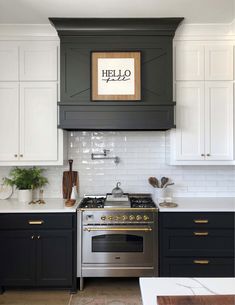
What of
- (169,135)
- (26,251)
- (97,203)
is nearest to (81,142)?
(97,203)

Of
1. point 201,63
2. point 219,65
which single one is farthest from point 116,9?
point 219,65

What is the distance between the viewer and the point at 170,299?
3.21ft

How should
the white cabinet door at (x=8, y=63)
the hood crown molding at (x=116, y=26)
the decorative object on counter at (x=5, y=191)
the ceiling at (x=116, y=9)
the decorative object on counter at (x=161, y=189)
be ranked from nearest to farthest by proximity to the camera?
the ceiling at (x=116, y=9) → the hood crown molding at (x=116, y=26) → the white cabinet door at (x=8, y=63) → the decorative object on counter at (x=161, y=189) → the decorative object on counter at (x=5, y=191)

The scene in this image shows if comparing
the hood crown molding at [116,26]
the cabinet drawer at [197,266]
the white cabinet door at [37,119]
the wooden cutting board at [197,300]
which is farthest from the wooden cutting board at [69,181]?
the wooden cutting board at [197,300]

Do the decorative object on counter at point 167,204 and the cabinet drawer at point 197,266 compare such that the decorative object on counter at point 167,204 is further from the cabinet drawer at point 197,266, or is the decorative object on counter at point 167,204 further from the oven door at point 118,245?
the cabinet drawer at point 197,266

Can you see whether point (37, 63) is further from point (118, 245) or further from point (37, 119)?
point (118, 245)

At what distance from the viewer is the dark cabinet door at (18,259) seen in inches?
98.7

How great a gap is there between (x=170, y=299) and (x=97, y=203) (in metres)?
1.82

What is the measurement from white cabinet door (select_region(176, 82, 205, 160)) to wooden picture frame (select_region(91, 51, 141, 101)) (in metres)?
0.50

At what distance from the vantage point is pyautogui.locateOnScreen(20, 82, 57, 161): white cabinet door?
2.76 meters

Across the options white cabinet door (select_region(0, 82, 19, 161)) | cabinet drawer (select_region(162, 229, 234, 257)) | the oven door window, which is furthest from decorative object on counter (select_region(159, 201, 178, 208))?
white cabinet door (select_region(0, 82, 19, 161))

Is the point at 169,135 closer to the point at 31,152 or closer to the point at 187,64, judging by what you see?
the point at 187,64

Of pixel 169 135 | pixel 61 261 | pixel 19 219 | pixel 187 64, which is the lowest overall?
pixel 61 261

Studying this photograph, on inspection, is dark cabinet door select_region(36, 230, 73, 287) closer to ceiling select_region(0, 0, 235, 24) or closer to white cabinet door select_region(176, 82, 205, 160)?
white cabinet door select_region(176, 82, 205, 160)
